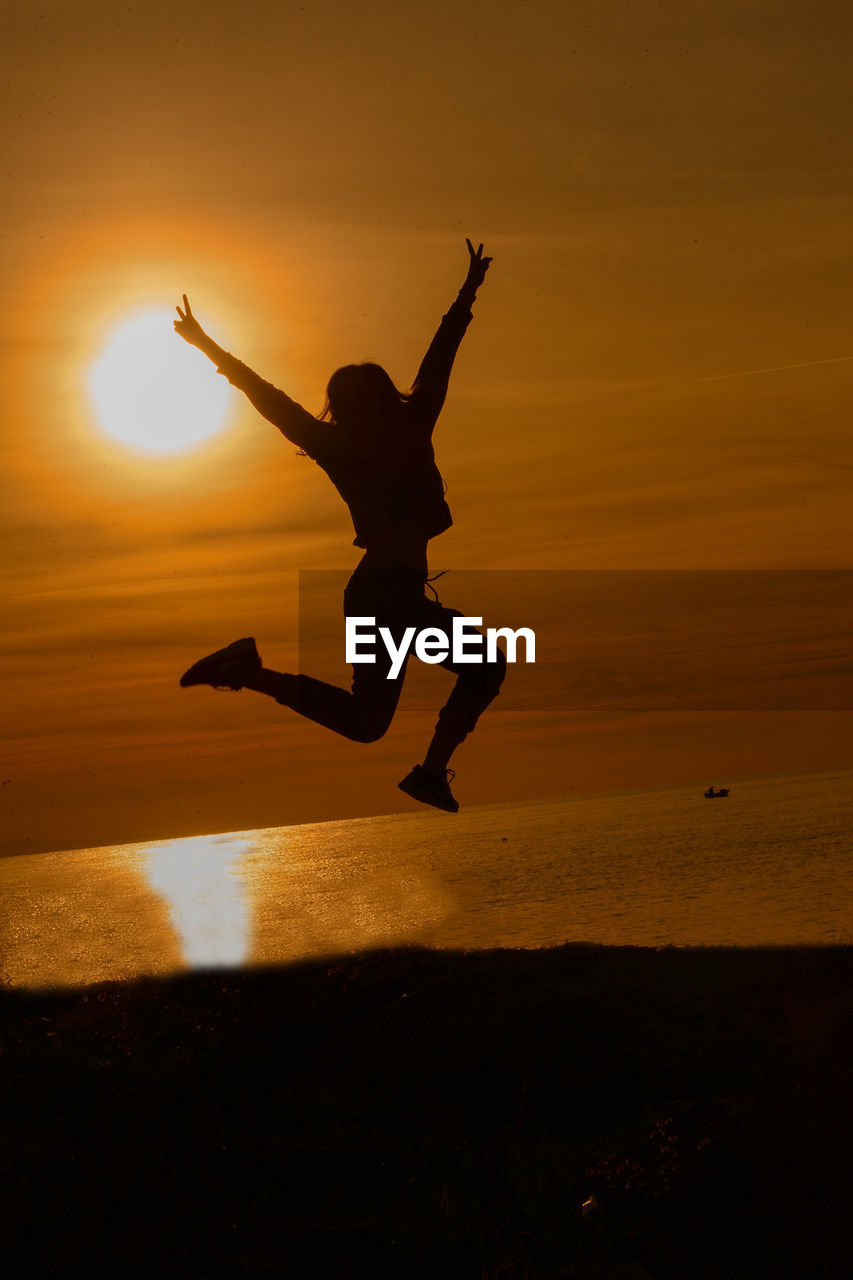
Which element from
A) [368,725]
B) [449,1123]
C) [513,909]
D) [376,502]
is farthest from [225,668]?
[513,909]

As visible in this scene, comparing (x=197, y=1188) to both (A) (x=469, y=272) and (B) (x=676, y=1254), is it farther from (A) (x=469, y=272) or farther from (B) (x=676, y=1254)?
(A) (x=469, y=272)

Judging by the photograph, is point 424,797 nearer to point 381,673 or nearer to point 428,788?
point 428,788

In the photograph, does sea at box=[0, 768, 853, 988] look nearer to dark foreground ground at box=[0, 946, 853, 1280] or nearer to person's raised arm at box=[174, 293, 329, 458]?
dark foreground ground at box=[0, 946, 853, 1280]

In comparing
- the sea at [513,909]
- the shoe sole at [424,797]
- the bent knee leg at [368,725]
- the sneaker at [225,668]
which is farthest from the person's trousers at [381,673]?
the sea at [513,909]

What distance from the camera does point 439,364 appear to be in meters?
7.20

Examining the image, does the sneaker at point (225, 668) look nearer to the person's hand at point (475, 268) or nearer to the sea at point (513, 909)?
the person's hand at point (475, 268)

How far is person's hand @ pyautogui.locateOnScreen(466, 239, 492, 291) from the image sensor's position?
24.1ft

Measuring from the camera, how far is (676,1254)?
379 inches

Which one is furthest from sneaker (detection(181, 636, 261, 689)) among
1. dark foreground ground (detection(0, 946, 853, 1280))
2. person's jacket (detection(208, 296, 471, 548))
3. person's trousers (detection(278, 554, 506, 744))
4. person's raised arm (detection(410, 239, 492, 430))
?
dark foreground ground (detection(0, 946, 853, 1280))

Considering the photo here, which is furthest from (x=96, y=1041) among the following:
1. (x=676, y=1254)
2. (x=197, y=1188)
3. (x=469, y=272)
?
(x=469, y=272)

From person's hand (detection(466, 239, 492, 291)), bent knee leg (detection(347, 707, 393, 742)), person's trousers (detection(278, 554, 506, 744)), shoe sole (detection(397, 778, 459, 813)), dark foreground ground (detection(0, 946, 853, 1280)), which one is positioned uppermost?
person's hand (detection(466, 239, 492, 291))

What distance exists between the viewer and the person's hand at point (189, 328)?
7277 mm

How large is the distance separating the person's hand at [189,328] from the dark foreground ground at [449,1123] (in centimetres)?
672

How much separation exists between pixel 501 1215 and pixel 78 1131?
23.0 feet
